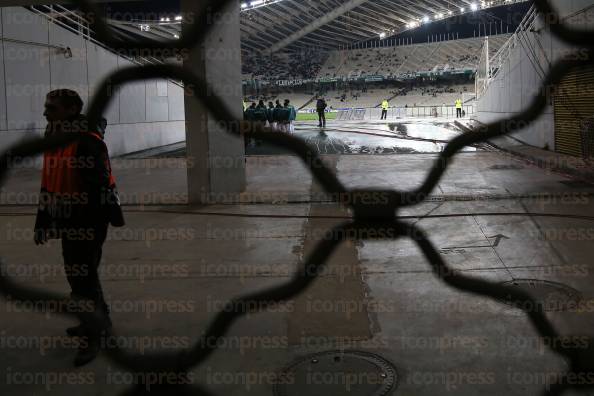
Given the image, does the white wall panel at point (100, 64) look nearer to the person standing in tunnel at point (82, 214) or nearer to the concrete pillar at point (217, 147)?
the concrete pillar at point (217, 147)

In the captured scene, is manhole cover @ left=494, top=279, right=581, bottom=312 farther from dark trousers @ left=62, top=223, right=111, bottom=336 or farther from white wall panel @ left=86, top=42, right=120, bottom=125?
white wall panel @ left=86, top=42, right=120, bottom=125

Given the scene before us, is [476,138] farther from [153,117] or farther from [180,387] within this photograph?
[153,117]

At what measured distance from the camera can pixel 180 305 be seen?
3.79m

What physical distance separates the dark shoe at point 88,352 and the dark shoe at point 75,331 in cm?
16

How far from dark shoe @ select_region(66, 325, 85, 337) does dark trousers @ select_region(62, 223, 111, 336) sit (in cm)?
8

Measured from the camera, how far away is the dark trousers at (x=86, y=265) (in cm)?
299

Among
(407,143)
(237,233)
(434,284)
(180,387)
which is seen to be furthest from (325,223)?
(407,143)

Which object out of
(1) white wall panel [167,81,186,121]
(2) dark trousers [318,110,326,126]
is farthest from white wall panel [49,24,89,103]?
(2) dark trousers [318,110,326,126]

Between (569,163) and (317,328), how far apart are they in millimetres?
7884

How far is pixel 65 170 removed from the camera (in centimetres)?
288

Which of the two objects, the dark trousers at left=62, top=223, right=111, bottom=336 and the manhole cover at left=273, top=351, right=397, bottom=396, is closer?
the manhole cover at left=273, top=351, right=397, bottom=396

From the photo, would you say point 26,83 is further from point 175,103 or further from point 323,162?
point 323,162

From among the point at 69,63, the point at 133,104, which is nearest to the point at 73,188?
the point at 69,63

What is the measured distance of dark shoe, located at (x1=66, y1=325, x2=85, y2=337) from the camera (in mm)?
3131
